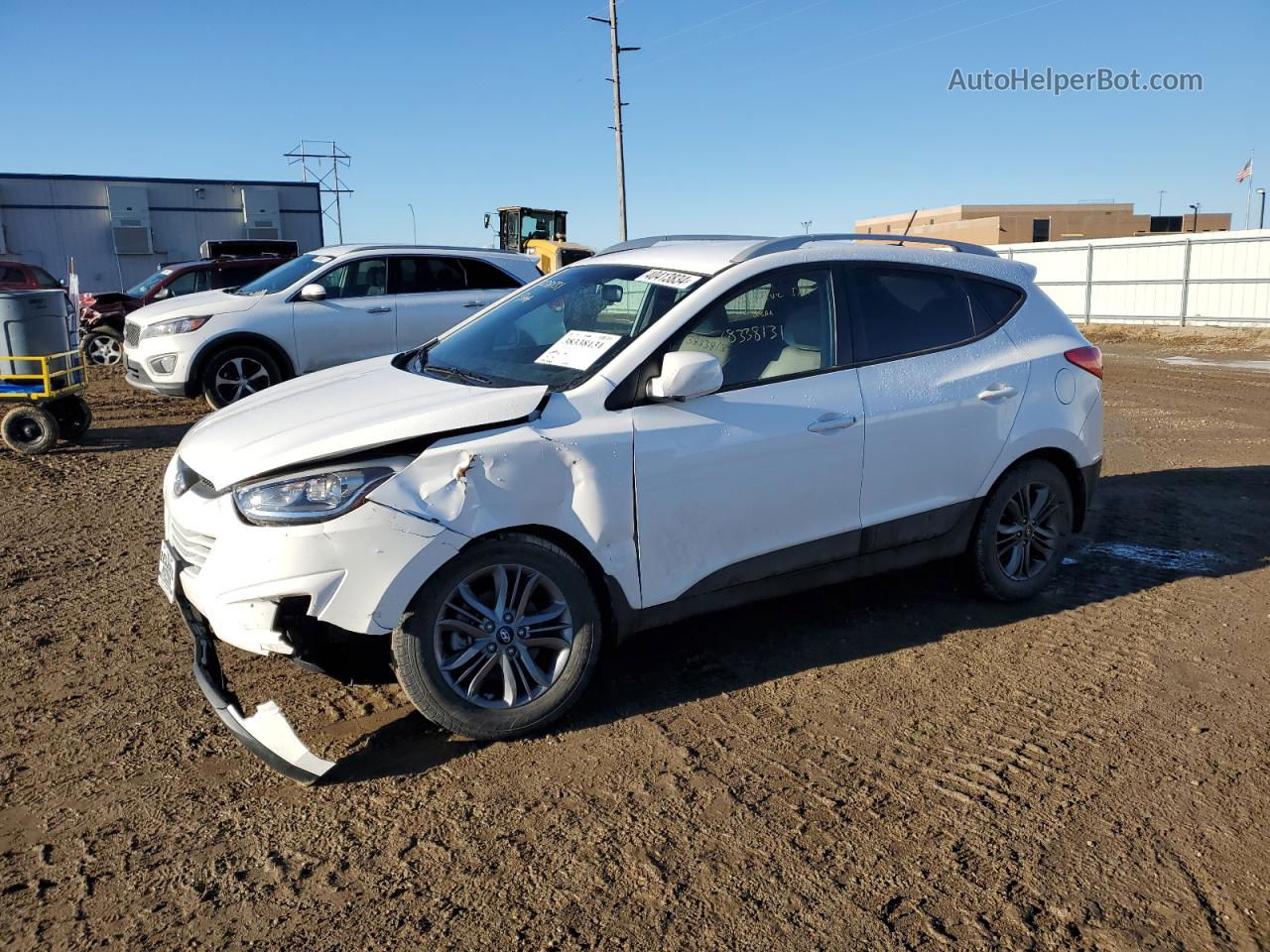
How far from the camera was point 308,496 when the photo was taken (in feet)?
10.8

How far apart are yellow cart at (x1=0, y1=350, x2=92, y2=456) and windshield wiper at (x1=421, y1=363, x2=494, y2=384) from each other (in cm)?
613

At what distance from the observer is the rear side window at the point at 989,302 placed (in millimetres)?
4828

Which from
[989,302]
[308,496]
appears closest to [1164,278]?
[989,302]

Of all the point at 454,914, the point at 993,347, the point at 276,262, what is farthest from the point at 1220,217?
the point at 454,914

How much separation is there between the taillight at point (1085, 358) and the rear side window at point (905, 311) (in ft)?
2.16

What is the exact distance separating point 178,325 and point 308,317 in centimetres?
127

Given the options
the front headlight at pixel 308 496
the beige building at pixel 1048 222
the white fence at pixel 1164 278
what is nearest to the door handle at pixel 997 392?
the front headlight at pixel 308 496

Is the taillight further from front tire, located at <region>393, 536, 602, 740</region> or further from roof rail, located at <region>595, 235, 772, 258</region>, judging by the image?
front tire, located at <region>393, 536, 602, 740</region>

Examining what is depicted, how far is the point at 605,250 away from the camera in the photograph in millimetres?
4996

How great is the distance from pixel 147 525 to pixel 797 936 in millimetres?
5519

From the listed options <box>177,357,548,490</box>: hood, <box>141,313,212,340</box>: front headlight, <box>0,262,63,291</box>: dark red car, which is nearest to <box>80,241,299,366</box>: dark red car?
<box>0,262,63,291</box>: dark red car

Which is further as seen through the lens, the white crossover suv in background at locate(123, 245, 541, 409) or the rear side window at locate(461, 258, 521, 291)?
the rear side window at locate(461, 258, 521, 291)

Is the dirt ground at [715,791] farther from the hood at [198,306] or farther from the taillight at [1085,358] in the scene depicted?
the hood at [198,306]

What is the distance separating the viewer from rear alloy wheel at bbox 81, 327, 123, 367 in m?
16.2
